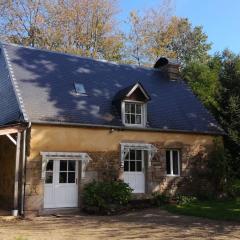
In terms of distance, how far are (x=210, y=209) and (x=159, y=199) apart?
248 centimetres

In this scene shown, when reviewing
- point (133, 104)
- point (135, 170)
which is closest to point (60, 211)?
point (135, 170)

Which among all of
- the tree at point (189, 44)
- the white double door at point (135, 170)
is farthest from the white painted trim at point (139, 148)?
the tree at point (189, 44)

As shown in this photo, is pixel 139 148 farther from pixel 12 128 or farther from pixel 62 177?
pixel 12 128

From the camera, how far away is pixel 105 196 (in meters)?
15.2

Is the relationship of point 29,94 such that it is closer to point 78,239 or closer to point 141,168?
point 141,168

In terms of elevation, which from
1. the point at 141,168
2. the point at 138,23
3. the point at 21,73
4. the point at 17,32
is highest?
the point at 138,23

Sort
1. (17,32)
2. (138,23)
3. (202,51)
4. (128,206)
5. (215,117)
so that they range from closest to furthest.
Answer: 1. (128,206)
2. (215,117)
3. (17,32)
4. (138,23)
5. (202,51)

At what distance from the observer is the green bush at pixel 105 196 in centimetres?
1480

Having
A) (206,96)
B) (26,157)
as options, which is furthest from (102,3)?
(26,157)

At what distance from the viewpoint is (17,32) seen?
101 feet

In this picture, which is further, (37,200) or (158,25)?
(158,25)

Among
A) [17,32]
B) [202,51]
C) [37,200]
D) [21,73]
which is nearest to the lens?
[37,200]

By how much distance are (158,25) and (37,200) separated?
2383 cm

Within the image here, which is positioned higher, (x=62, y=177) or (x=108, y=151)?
(x=108, y=151)
